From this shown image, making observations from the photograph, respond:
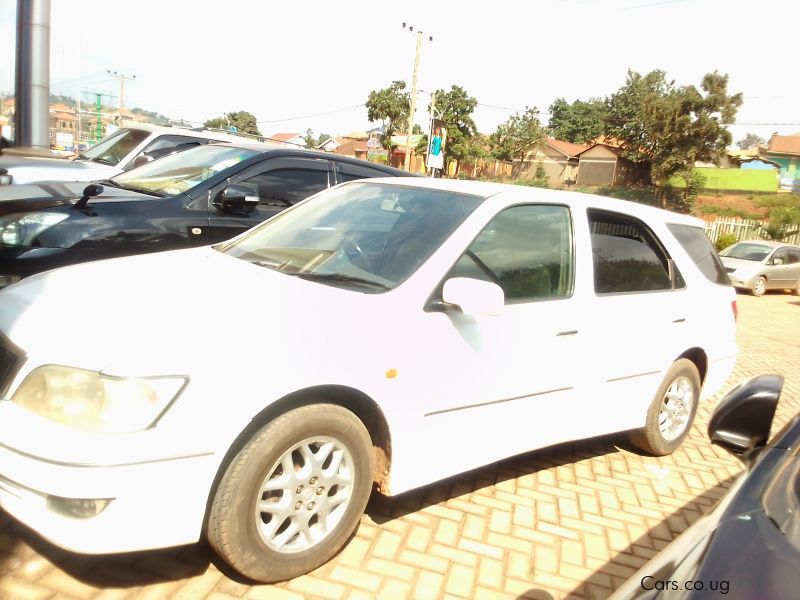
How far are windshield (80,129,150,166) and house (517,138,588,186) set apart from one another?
57.3 meters

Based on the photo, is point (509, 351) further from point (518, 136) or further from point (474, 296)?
point (518, 136)

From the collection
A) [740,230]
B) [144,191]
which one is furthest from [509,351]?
[740,230]

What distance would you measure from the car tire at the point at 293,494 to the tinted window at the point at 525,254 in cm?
101

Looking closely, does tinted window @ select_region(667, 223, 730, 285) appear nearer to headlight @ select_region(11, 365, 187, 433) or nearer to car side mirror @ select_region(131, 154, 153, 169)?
headlight @ select_region(11, 365, 187, 433)

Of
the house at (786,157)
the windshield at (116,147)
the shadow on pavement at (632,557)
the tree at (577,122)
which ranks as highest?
the tree at (577,122)

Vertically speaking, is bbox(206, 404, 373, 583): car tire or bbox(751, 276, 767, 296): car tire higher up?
bbox(206, 404, 373, 583): car tire

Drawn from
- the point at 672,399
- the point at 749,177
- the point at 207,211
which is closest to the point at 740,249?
the point at 672,399

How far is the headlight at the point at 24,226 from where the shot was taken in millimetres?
4562

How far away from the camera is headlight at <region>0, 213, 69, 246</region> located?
4.56 meters

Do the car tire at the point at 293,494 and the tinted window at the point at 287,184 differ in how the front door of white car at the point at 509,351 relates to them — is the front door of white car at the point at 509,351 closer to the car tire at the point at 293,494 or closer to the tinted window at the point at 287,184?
the car tire at the point at 293,494

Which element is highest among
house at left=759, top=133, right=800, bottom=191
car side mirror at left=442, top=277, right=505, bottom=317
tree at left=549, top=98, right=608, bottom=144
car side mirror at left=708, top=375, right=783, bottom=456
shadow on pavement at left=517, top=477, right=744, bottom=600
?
tree at left=549, top=98, right=608, bottom=144

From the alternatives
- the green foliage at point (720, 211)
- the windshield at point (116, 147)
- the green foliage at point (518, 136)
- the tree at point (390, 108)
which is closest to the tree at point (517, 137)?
the green foliage at point (518, 136)

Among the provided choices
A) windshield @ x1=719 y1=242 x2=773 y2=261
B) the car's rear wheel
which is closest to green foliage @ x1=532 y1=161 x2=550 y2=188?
windshield @ x1=719 y1=242 x2=773 y2=261

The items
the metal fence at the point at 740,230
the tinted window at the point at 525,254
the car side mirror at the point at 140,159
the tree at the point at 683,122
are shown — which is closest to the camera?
the tinted window at the point at 525,254
